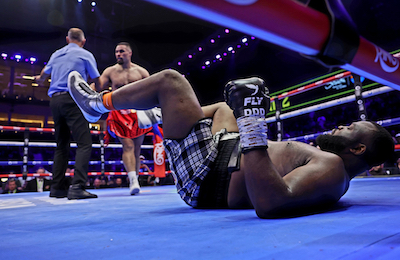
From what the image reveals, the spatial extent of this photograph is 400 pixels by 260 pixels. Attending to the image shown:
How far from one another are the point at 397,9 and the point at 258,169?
653cm

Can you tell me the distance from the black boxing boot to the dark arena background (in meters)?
0.19

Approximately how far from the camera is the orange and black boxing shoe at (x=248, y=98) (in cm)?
87

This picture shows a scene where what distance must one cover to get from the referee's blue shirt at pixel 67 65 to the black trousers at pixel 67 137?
4.1 inches

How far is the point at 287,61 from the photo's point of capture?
823 centimetres

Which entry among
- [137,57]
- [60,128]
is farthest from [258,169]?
[137,57]

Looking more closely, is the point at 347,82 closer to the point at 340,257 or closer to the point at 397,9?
the point at 397,9

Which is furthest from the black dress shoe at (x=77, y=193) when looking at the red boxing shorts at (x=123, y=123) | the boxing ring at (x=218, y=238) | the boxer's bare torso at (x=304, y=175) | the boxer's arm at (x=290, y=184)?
the boxer's arm at (x=290, y=184)

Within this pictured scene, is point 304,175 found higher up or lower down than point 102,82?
lower down

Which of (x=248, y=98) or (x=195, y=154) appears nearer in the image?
(x=248, y=98)

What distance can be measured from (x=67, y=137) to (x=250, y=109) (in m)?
2.14

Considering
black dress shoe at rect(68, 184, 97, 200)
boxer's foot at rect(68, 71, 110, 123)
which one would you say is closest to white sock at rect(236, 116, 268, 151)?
boxer's foot at rect(68, 71, 110, 123)

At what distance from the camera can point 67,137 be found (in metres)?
2.52

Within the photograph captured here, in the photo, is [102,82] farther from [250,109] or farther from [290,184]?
[290,184]

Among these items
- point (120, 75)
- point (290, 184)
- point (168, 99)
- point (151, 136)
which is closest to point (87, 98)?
point (168, 99)
